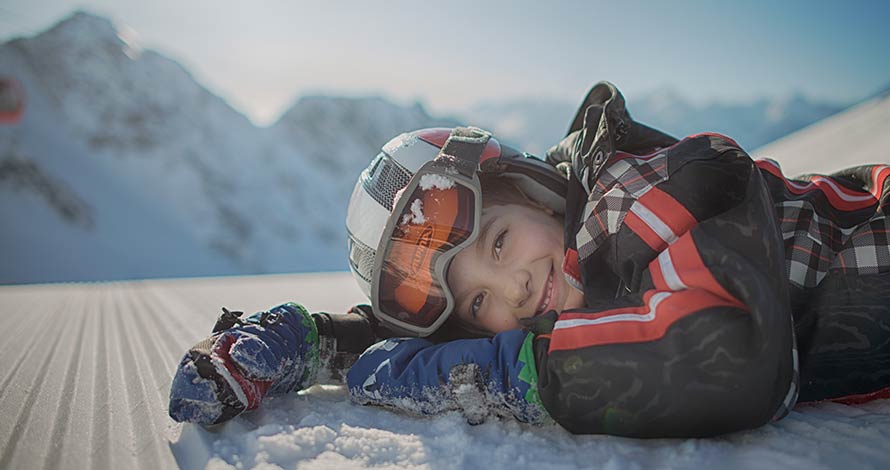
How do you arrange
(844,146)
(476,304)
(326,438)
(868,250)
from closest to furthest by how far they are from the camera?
(326,438)
(868,250)
(476,304)
(844,146)

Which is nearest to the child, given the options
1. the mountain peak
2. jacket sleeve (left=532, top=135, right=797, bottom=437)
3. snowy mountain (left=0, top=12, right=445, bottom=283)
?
jacket sleeve (left=532, top=135, right=797, bottom=437)

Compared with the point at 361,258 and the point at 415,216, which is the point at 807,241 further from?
the point at 361,258

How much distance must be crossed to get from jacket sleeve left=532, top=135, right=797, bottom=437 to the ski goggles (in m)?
0.44

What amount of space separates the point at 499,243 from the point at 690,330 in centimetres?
68

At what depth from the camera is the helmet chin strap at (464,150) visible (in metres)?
1.49

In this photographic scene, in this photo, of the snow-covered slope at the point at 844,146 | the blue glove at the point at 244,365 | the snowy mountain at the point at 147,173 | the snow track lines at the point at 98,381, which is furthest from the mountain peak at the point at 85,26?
the blue glove at the point at 244,365

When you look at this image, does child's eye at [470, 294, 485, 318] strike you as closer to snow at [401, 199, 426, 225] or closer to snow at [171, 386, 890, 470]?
snow at [401, 199, 426, 225]

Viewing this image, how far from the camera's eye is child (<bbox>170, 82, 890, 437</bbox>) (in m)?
0.87

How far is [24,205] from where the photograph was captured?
21750 millimetres

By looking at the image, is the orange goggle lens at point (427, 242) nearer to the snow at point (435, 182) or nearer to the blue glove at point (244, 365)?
the snow at point (435, 182)

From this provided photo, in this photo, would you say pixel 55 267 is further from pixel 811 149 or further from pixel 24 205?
pixel 811 149

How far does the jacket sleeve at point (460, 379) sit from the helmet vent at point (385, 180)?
0.49 metres

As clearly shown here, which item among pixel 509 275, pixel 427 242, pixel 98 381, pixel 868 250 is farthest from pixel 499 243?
pixel 98 381

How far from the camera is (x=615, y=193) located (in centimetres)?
117
